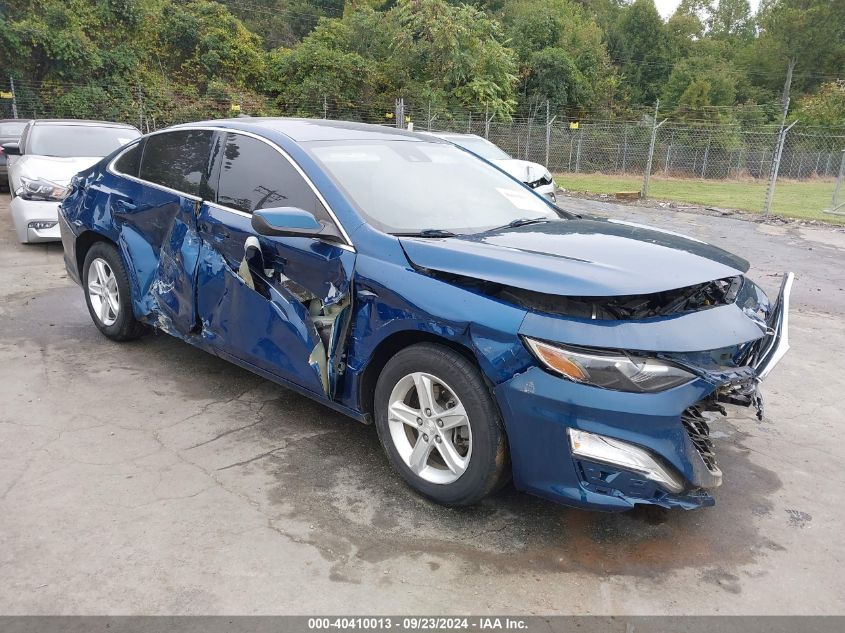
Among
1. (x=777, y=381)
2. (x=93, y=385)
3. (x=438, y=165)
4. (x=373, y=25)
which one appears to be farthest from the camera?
(x=373, y=25)

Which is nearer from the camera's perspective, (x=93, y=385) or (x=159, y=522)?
(x=159, y=522)

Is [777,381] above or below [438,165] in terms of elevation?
below

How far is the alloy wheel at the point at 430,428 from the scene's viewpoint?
293 cm

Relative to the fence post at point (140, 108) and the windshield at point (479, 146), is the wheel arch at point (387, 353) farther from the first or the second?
the fence post at point (140, 108)

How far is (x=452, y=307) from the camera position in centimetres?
281

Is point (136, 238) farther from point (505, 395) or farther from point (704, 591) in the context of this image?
point (704, 591)

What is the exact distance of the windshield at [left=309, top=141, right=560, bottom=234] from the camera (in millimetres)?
3475

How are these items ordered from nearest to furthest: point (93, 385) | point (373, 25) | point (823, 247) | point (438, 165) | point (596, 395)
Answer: point (596, 395)
point (438, 165)
point (93, 385)
point (823, 247)
point (373, 25)

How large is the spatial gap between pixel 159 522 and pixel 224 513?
0.90 ft

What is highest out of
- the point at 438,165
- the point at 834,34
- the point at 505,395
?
the point at 834,34

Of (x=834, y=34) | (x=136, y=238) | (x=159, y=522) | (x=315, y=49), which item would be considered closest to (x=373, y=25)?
(x=315, y=49)

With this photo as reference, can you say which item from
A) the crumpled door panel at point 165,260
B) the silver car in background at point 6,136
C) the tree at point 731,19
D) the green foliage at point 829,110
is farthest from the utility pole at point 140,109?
the tree at point 731,19

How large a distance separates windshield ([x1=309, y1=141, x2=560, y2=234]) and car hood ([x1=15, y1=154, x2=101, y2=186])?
587 cm

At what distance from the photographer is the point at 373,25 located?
111ft
